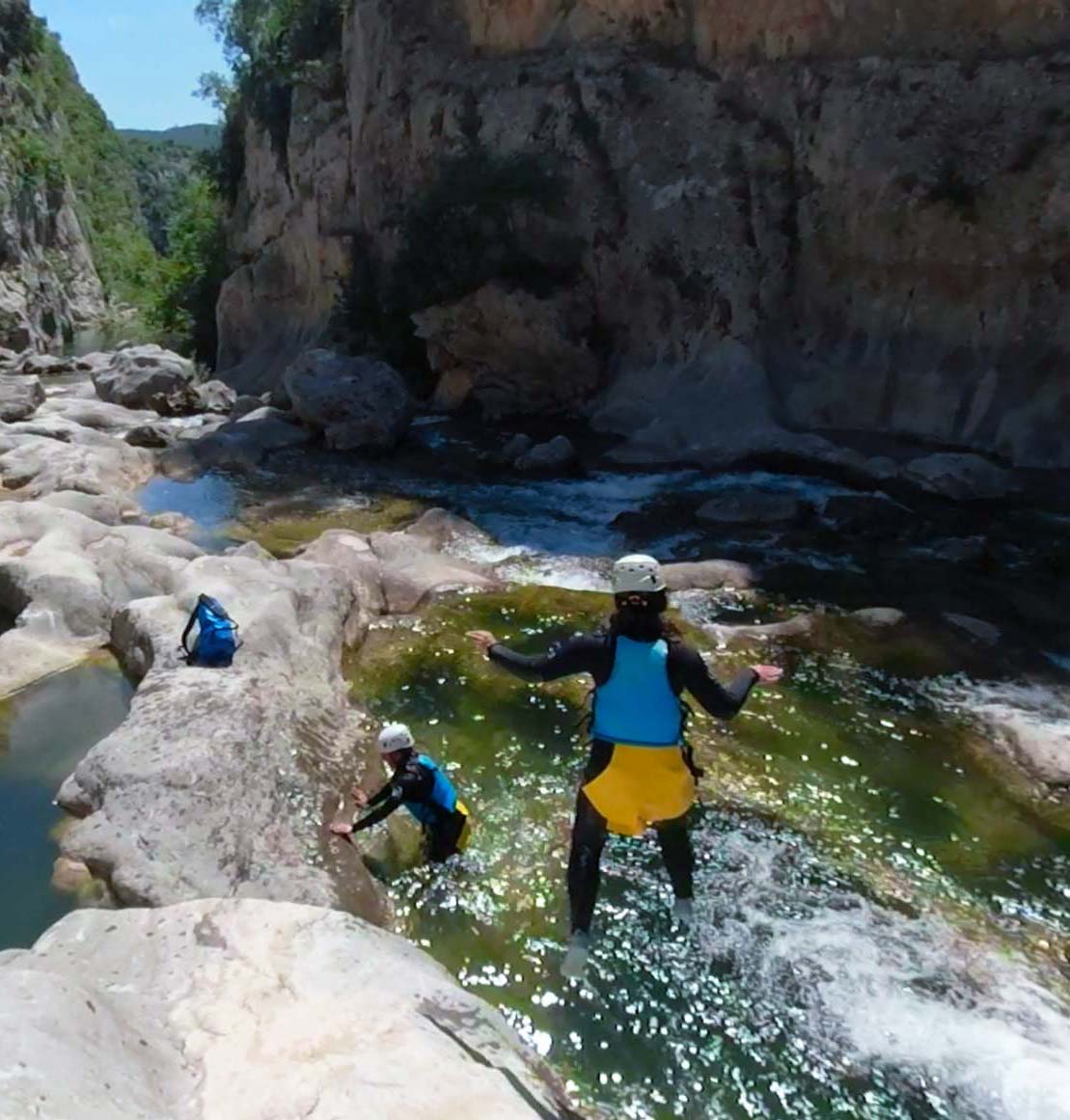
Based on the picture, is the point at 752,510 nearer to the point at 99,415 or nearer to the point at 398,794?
the point at 398,794

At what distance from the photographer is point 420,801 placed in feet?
18.8

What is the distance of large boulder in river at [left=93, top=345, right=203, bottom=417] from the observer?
72.8 ft

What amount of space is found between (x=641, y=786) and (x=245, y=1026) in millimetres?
1807

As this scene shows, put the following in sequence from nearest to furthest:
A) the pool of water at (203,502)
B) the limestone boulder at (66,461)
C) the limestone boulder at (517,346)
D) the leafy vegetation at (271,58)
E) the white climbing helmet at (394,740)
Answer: the white climbing helmet at (394,740) → the pool of water at (203,502) → the limestone boulder at (66,461) → the limestone boulder at (517,346) → the leafy vegetation at (271,58)

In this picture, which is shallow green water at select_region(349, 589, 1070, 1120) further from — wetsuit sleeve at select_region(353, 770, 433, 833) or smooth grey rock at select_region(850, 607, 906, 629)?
smooth grey rock at select_region(850, 607, 906, 629)

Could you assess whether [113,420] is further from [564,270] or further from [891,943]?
[891,943]

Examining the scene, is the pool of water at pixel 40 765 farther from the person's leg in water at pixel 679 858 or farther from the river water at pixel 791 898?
the person's leg in water at pixel 679 858

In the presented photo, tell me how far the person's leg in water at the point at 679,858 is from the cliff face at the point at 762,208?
11.2 meters

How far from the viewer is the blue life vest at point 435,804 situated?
5742 mm

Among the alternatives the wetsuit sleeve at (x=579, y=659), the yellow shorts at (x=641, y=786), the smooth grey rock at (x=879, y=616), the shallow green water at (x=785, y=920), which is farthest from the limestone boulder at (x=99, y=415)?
the yellow shorts at (x=641, y=786)

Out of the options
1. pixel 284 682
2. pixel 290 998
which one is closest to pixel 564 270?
pixel 284 682

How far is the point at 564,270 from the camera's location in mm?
19781

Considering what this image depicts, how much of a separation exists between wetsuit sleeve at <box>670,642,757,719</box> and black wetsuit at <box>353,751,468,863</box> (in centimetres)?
202

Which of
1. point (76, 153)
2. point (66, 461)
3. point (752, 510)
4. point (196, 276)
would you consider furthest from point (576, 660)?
point (76, 153)
